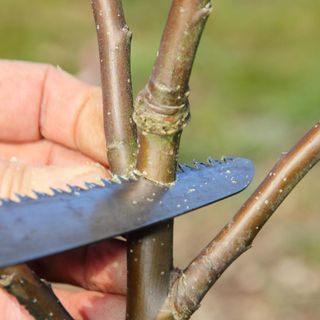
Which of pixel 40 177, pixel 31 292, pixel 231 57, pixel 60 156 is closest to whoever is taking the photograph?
pixel 31 292

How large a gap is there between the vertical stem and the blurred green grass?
2584mm

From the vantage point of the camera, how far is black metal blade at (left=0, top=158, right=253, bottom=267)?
2.58 feet

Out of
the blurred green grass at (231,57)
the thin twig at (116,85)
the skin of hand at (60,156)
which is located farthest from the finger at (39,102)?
the blurred green grass at (231,57)

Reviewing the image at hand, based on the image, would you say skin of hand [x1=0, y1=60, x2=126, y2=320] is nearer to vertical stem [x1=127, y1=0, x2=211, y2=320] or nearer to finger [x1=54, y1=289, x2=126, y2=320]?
finger [x1=54, y1=289, x2=126, y2=320]

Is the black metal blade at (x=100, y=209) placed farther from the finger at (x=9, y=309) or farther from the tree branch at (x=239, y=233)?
the finger at (x=9, y=309)

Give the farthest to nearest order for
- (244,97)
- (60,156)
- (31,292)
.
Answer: (244,97) → (60,156) → (31,292)

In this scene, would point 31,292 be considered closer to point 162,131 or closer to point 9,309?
point 162,131

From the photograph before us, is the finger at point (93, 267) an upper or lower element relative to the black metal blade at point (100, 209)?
lower

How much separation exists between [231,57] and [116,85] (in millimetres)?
3995

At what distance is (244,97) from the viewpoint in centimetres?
429

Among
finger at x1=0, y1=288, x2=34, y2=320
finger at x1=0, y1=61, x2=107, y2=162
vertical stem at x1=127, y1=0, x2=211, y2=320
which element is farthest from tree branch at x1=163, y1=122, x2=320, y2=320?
finger at x1=0, y1=61, x2=107, y2=162

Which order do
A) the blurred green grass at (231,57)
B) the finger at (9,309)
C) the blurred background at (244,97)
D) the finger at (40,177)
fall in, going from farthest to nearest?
the blurred green grass at (231,57) < the blurred background at (244,97) < the finger at (9,309) < the finger at (40,177)

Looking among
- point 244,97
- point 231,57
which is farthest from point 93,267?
point 231,57

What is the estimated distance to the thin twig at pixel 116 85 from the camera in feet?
3.35
